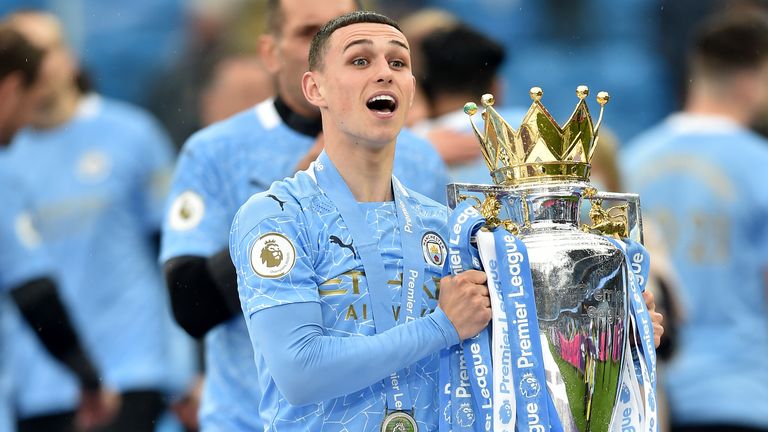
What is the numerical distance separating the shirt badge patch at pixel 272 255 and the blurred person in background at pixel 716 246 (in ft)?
11.3

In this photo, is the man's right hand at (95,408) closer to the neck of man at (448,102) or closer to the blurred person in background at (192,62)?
the blurred person in background at (192,62)

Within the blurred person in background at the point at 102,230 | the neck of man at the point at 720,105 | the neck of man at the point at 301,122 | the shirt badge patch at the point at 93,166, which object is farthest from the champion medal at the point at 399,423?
the shirt badge patch at the point at 93,166

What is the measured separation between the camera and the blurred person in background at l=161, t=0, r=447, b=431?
11.9 feet

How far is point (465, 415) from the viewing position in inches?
105

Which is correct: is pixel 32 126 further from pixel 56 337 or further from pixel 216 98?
pixel 56 337

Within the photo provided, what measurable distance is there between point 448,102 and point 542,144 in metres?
2.36

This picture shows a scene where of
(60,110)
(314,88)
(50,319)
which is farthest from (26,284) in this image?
(314,88)

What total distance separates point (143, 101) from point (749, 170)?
3.76m

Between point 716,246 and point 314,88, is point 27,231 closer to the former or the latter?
point 716,246

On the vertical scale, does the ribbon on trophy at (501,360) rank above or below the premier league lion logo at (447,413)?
above

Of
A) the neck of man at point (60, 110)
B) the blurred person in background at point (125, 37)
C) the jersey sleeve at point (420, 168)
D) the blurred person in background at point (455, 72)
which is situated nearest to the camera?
the jersey sleeve at point (420, 168)

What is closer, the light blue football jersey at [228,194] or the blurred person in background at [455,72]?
the light blue football jersey at [228,194]

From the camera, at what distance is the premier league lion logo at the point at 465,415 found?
8.79 ft

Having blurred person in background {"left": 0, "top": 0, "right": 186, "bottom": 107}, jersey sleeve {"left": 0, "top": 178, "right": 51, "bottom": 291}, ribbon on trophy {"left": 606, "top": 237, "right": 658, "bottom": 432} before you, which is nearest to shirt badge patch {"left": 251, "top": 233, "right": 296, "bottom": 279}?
ribbon on trophy {"left": 606, "top": 237, "right": 658, "bottom": 432}
